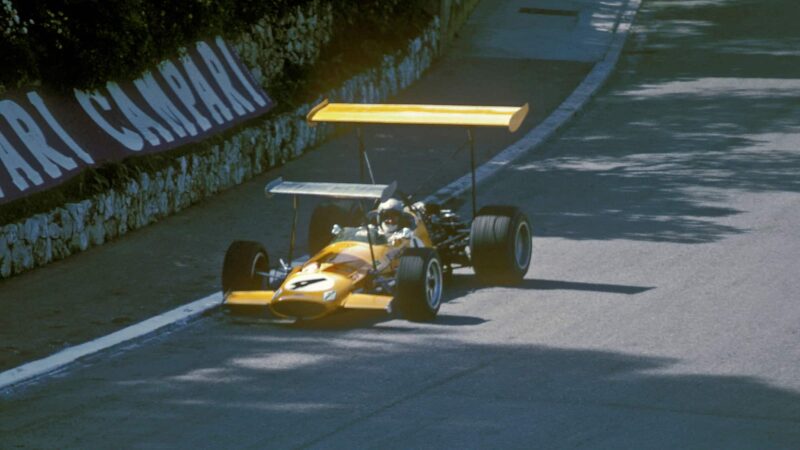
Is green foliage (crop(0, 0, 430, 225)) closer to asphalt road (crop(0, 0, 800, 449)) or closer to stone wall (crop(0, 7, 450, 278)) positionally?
stone wall (crop(0, 7, 450, 278))

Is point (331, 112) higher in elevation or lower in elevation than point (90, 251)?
higher

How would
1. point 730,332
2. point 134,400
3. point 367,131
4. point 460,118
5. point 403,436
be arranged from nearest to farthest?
point 403,436 < point 134,400 < point 730,332 < point 460,118 < point 367,131

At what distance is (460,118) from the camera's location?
564 inches

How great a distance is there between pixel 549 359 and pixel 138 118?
7648 millimetres

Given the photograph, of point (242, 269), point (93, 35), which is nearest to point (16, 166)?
point (93, 35)

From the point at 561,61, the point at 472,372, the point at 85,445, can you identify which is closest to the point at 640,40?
the point at 561,61

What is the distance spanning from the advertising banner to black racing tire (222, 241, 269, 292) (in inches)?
113

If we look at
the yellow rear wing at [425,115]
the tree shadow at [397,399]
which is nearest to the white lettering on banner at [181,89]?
the yellow rear wing at [425,115]

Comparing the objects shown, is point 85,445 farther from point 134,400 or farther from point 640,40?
point 640,40

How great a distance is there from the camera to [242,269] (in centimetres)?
1398

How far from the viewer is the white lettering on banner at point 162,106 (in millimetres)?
18844

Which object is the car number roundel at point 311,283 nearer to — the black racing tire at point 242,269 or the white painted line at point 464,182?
the black racing tire at point 242,269

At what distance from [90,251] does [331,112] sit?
322 cm

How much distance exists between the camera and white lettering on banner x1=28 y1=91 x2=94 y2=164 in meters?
17.0
